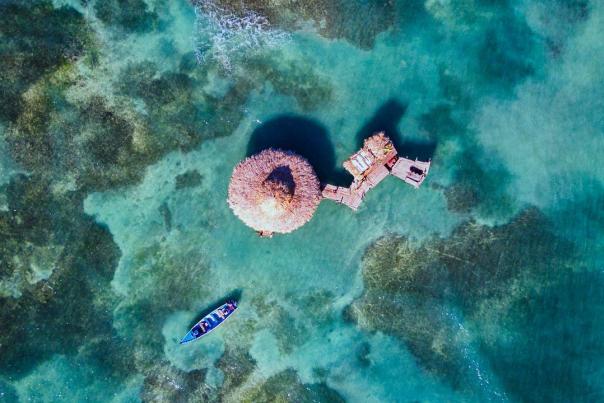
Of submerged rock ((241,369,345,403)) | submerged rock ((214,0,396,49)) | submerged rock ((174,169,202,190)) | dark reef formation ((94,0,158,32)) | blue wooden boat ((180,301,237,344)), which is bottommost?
submerged rock ((241,369,345,403))

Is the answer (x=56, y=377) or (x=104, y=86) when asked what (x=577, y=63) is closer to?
(x=104, y=86)

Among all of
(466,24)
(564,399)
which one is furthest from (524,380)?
(466,24)

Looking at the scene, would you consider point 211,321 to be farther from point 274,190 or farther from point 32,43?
point 32,43

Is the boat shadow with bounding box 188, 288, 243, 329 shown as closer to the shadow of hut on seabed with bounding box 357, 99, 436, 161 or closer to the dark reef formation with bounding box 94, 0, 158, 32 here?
the shadow of hut on seabed with bounding box 357, 99, 436, 161

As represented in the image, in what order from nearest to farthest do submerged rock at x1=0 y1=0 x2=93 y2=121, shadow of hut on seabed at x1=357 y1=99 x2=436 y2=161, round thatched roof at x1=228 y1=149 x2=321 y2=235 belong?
1. round thatched roof at x1=228 y1=149 x2=321 y2=235
2. submerged rock at x1=0 y1=0 x2=93 y2=121
3. shadow of hut on seabed at x1=357 y1=99 x2=436 y2=161

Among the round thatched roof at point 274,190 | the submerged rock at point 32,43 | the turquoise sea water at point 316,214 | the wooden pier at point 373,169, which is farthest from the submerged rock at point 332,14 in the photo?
the submerged rock at point 32,43

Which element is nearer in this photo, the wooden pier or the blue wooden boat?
the wooden pier

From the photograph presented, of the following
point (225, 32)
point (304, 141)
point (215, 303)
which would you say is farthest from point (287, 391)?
point (225, 32)

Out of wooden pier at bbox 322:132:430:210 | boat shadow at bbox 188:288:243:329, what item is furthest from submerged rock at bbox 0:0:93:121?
wooden pier at bbox 322:132:430:210
